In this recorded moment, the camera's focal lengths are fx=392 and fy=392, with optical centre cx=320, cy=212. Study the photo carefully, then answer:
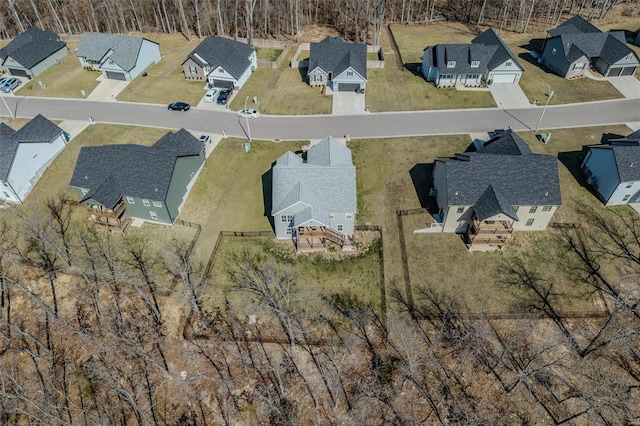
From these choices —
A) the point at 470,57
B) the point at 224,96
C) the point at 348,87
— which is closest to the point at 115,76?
the point at 224,96

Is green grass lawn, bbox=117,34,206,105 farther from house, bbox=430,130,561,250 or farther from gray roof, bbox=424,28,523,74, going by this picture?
house, bbox=430,130,561,250

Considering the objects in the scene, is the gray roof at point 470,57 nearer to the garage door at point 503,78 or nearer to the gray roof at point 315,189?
the garage door at point 503,78

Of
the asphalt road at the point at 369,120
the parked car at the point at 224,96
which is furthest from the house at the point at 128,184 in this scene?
the parked car at the point at 224,96

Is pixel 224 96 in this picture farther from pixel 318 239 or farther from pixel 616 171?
pixel 616 171

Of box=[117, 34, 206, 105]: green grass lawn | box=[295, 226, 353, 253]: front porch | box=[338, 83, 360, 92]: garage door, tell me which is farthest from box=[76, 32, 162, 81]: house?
box=[295, 226, 353, 253]: front porch

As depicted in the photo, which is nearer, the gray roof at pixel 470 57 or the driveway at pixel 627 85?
the driveway at pixel 627 85

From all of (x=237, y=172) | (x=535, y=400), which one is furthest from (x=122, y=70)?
(x=535, y=400)
